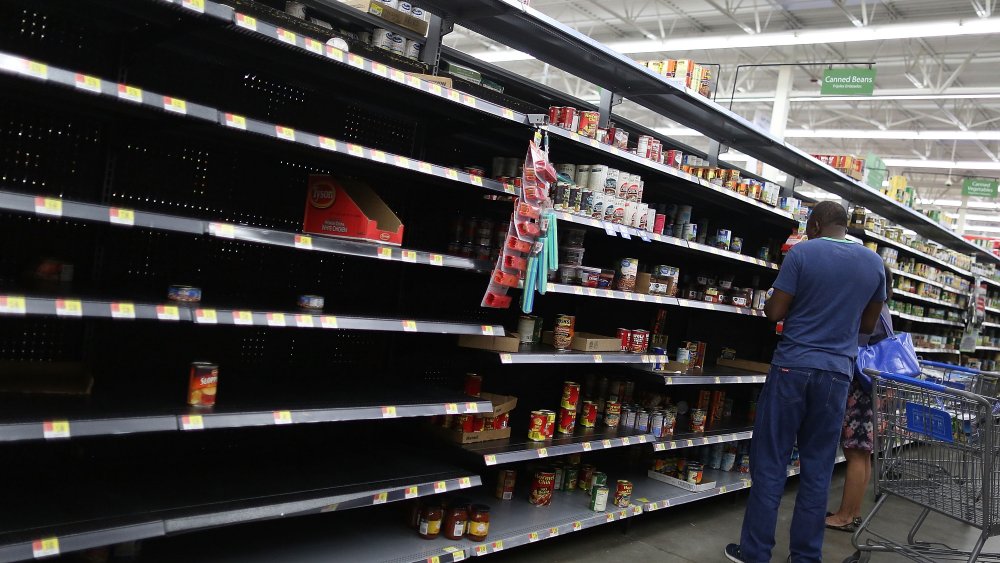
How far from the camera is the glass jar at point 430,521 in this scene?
122 inches

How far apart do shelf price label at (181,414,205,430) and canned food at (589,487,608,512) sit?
2.19 meters

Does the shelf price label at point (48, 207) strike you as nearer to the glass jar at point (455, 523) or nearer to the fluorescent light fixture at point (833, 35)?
the glass jar at point (455, 523)

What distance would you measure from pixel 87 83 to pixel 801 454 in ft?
11.1

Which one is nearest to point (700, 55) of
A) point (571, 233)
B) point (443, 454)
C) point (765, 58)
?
point (765, 58)

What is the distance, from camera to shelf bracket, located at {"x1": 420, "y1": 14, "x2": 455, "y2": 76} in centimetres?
338

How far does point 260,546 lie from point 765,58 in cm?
1286

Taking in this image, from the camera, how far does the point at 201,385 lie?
2469 millimetres

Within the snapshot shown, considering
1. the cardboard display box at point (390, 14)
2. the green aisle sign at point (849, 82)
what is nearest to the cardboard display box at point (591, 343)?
the cardboard display box at point (390, 14)

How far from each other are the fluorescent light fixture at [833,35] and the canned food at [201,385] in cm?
593

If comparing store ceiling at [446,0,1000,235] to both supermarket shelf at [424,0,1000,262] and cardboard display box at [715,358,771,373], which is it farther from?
cardboard display box at [715,358,771,373]

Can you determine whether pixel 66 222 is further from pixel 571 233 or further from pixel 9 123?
pixel 571 233

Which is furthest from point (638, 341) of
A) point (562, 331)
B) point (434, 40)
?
point (434, 40)

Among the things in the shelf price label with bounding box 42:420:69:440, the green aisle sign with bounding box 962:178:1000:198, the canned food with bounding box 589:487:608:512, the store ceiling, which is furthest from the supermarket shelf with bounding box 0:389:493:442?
the green aisle sign with bounding box 962:178:1000:198

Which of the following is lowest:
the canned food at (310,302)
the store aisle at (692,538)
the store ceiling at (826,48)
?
the store aisle at (692,538)
